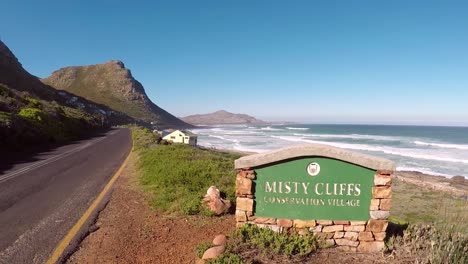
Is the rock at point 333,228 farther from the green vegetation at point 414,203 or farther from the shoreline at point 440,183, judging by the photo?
the shoreline at point 440,183

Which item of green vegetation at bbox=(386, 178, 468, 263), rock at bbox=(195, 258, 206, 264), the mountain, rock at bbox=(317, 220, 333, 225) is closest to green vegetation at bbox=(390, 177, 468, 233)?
green vegetation at bbox=(386, 178, 468, 263)

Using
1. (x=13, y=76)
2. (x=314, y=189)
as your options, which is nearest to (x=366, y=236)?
(x=314, y=189)

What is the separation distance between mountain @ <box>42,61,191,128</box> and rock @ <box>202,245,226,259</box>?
126 meters

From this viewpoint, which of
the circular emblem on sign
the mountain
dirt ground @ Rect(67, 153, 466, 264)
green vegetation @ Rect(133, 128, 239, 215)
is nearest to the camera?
dirt ground @ Rect(67, 153, 466, 264)

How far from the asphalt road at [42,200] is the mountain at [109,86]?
4636 inches

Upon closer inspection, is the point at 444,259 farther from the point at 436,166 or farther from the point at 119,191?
the point at 436,166

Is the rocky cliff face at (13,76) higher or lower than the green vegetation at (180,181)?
higher

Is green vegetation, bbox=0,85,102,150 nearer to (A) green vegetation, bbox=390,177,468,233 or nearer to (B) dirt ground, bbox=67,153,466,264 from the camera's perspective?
(B) dirt ground, bbox=67,153,466,264

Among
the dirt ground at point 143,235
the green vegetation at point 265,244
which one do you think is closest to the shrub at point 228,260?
the green vegetation at point 265,244

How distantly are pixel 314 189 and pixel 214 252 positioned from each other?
1.59 meters

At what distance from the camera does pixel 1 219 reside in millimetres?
5852

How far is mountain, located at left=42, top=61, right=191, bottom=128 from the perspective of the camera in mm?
131625

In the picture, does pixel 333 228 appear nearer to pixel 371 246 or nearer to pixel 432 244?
pixel 371 246

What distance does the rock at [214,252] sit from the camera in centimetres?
405
